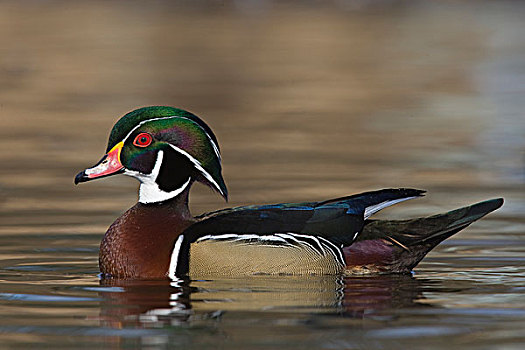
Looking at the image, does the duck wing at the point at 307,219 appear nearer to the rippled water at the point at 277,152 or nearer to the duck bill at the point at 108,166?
the rippled water at the point at 277,152

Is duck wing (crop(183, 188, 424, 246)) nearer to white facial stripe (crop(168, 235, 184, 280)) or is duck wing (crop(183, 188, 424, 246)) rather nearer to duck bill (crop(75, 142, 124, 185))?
white facial stripe (crop(168, 235, 184, 280))

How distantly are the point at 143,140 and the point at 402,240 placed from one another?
161cm

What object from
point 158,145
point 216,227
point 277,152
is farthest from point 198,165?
point 277,152

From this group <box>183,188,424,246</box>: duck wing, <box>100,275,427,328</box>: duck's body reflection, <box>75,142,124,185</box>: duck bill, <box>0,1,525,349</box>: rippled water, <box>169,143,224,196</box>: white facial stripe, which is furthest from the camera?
<box>169,143,224,196</box>: white facial stripe

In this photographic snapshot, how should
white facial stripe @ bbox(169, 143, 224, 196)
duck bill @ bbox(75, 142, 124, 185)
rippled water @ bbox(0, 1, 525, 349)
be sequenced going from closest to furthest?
rippled water @ bbox(0, 1, 525, 349) → duck bill @ bbox(75, 142, 124, 185) → white facial stripe @ bbox(169, 143, 224, 196)

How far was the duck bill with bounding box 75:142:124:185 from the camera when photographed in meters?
7.25

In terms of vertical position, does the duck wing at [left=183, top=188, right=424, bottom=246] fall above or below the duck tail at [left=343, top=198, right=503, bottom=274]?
above

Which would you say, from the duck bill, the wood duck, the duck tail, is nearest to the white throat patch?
the wood duck

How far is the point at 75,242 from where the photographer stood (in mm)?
8406

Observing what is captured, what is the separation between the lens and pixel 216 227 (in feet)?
23.3

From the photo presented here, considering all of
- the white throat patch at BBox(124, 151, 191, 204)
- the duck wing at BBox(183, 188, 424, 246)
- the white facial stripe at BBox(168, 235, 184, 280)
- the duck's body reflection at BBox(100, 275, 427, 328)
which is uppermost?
the white throat patch at BBox(124, 151, 191, 204)

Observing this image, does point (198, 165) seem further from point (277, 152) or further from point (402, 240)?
point (277, 152)

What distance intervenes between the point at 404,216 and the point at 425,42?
1622cm

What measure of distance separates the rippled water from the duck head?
0.67 meters
